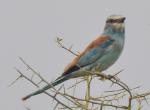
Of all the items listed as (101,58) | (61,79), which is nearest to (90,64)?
(101,58)

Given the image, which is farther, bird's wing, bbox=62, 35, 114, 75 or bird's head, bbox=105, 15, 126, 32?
bird's head, bbox=105, 15, 126, 32

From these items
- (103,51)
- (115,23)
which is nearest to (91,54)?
(103,51)

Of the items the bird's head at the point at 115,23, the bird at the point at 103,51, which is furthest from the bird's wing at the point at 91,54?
the bird's head at the point at 115,23

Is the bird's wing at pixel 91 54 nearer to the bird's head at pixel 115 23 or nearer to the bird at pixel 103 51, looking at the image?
the bird at pixel 103 51

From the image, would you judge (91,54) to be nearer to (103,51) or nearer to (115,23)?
(103,51)

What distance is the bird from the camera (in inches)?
280

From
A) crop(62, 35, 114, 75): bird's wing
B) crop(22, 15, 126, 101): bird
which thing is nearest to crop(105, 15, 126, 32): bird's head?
crop(22, 15, 126, 101): bird

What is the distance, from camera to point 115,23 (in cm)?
783

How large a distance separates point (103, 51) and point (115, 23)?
1.50 ft

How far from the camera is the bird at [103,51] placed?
23.3 ft

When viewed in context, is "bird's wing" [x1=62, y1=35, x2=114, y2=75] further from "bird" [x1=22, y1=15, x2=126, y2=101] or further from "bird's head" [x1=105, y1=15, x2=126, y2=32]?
"bird's head" [x1=105, y1=15, x2=126, y2=32]

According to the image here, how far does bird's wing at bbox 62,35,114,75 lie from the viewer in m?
7.11

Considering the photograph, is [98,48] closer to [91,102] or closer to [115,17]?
[115,17]

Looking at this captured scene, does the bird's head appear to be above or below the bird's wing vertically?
above
